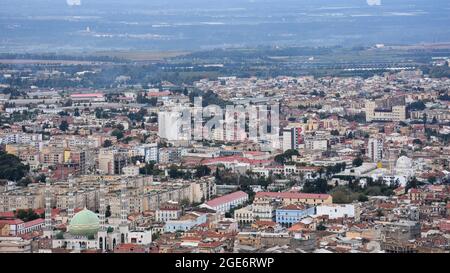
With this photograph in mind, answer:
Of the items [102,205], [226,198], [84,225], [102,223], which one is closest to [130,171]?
[226,198]

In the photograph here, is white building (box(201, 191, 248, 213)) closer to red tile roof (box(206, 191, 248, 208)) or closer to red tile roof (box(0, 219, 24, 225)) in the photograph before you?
red tile roof (box(206, 191, 248, 208))

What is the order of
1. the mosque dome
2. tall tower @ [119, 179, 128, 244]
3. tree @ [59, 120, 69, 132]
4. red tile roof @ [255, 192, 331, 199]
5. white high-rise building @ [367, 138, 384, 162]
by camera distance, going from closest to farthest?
tall tower @ [119, 179, 128, 244], red tile roof @ [255, 192, 331, 199], the mosque dome, white high-rise building @ [367, 138, 384, 162], tree @ [59, 120, 69, 132]

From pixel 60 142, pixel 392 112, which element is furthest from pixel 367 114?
pixel 60 142

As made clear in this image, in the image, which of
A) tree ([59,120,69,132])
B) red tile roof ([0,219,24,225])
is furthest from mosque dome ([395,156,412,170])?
tree ([59,120,69,132])

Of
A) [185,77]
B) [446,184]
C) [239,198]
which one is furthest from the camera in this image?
[185,77]

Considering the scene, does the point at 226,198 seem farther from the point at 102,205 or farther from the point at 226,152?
the point at 226,152
